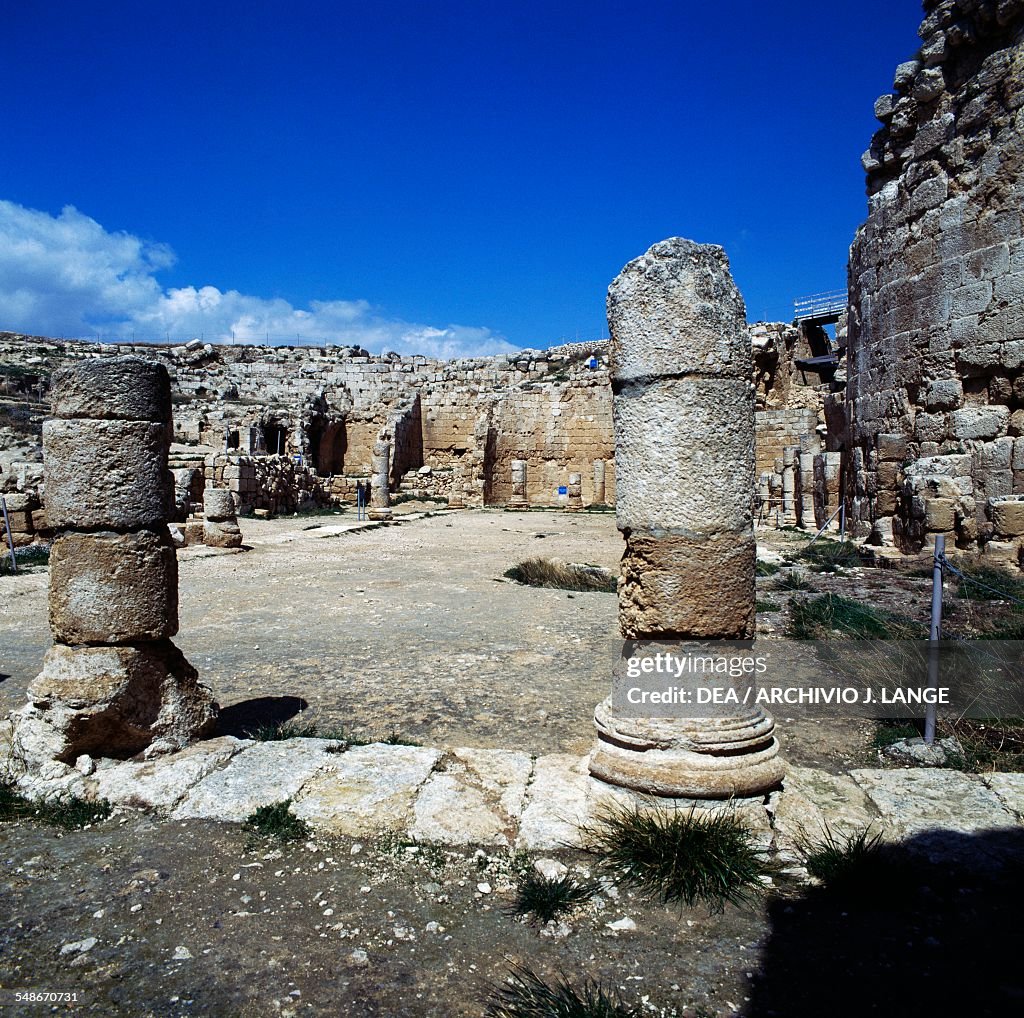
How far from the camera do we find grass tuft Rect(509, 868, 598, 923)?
2954mm

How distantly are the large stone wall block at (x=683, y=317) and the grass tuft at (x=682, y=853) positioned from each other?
212cm

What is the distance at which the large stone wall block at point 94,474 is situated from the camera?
14.3ft

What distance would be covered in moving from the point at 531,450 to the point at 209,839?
26.5 metres

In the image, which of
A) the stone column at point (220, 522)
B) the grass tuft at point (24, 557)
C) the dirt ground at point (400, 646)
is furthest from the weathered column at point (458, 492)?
the grass tuft at point (24, 557)

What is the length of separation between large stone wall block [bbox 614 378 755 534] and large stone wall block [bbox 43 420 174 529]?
2876 mm

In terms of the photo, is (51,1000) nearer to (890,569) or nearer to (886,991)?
(886,991)

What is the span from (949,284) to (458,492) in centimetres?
2012

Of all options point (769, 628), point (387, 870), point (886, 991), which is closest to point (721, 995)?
point (886, 991)

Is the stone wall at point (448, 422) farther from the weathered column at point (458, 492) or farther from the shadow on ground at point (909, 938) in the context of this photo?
the shadow on ground at point (909, 938)

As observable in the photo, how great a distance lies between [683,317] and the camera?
12.2 feet

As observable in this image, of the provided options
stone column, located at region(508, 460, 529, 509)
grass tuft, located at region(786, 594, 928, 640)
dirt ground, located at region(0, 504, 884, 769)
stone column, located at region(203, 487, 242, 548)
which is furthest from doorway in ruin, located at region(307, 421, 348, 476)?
grass tuft, located at region(786, 594, 928, 640)

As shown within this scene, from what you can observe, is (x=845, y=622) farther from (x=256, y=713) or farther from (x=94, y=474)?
(x=94, y=474)

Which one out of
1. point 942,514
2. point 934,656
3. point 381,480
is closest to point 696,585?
point 934,656

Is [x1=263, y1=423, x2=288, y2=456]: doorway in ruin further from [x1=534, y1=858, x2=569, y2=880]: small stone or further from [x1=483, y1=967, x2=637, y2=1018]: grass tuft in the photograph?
[x1=483, y1=967, x2=637, y2=1018]: grass tuft
